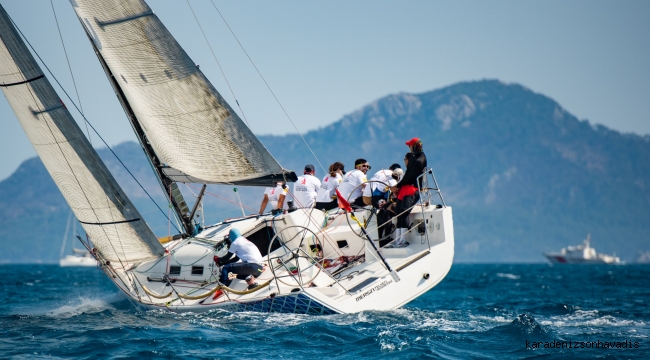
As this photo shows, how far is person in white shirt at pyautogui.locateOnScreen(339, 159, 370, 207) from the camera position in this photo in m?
14.7

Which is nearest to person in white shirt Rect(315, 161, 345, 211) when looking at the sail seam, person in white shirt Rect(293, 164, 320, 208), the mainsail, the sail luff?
person in white shirt Rect(293, 164, 320, 208)

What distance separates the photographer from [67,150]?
14.1m

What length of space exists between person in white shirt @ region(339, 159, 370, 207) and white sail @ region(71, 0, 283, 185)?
1.54 meters

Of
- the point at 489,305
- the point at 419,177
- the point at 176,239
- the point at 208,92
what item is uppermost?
the point at 208,92

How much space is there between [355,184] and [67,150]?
515 centimetres

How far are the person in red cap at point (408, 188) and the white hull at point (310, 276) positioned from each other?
0.31 meters

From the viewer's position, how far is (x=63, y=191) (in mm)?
14359

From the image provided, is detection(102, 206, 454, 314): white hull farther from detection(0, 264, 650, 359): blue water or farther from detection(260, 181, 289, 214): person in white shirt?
detection(260, 181, 289, 214): person in white shirt

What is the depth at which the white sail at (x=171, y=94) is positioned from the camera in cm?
1415

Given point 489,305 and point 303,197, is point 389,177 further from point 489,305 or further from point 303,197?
point 489,305

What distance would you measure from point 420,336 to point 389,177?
447 centimetres

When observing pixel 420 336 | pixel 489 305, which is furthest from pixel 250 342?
pixel 489 305

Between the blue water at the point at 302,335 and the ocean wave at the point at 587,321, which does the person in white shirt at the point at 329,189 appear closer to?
the blue water at the point at 302,335

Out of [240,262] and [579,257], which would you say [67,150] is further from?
[579,257]
